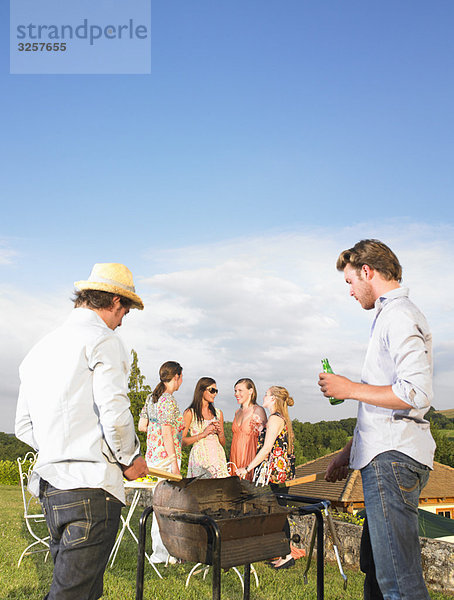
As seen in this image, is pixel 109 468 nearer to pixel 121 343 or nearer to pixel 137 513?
pixel 121 343

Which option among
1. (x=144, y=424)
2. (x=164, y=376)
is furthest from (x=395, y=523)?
(x=144, y=424)

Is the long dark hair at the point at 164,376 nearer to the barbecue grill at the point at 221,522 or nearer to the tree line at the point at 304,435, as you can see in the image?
the barbecue grill at the point at 221,522

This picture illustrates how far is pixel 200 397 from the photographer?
624 cm

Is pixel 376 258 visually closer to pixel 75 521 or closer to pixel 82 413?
pixel 82 413

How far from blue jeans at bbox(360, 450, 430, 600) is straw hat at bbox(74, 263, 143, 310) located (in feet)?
4.88

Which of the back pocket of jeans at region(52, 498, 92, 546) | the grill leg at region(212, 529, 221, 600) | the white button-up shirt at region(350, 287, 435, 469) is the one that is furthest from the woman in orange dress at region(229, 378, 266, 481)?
the back pocket of jeans at region(52, 498, 92, 546)

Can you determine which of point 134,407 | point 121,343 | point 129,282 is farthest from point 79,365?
point 134,407

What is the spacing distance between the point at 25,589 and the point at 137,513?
444 centimetres

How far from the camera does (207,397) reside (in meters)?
6.25

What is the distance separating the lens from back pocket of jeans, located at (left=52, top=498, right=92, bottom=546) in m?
2.41

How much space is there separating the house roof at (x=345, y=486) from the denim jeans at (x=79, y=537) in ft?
39.4

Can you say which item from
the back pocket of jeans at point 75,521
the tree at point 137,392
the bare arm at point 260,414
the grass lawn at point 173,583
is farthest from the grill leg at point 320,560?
the tree at point 137,392

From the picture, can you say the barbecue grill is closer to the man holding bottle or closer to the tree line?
the man holding bottle

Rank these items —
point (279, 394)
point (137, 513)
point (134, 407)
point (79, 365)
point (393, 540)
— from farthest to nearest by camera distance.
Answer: point (134, 407) < point (137, 513) < point (279, 394) < point (79, 365) < point (393, 540)
